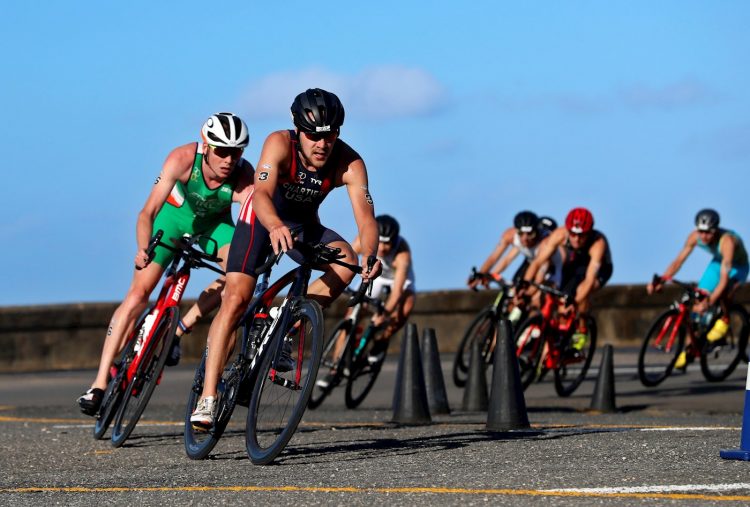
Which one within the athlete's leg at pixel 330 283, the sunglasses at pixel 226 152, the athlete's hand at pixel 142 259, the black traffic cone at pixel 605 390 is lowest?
the black traffic cone at pixel 605 390

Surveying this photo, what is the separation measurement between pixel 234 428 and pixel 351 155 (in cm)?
342

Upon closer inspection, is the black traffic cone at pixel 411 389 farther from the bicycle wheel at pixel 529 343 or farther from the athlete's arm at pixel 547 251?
the athlete's arm at pixel 547 251

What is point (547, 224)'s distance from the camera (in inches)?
768

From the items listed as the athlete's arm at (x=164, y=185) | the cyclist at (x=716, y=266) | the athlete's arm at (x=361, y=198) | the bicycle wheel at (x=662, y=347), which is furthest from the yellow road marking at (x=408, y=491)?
the cyclist at (x=716, y=266)

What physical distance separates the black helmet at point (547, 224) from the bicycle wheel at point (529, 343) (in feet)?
8.78

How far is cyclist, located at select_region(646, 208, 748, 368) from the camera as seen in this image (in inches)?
726

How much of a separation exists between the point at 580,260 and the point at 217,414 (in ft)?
29.7

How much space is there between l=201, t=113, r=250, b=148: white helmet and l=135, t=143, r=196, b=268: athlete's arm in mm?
441

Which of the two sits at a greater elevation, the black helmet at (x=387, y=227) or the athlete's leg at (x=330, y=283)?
the black helmet at (x=387, y=227)

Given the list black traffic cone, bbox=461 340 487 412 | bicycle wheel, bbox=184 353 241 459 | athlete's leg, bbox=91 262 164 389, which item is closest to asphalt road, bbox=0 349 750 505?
bicycle wheel, bbox=184 353 241 459

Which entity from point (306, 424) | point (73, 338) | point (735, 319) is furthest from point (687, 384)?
point (73, 338)

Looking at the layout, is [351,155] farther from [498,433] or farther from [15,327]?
[15,327]

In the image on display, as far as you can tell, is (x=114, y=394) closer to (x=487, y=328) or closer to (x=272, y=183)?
(x=272, y=183)

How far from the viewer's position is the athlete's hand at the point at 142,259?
1019 centimetres
